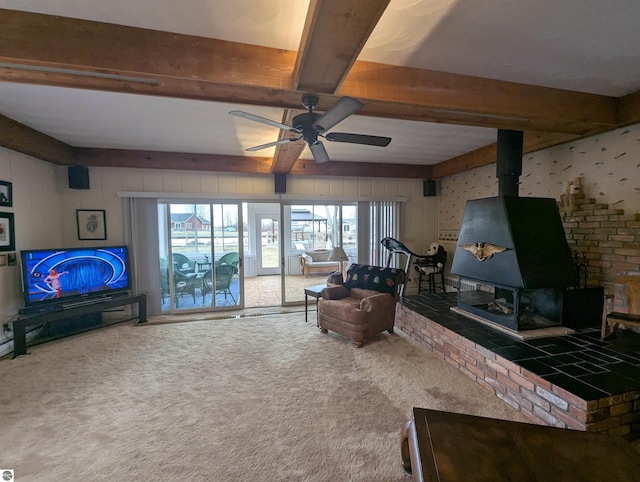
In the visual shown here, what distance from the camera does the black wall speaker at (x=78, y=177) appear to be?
4191 millimetres

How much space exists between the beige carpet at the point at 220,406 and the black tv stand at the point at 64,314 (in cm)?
19

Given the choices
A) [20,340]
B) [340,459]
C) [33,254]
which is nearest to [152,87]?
[340,459]

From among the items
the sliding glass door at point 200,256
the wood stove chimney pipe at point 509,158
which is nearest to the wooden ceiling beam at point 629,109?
the wood stove chimney pipe at point 509,158

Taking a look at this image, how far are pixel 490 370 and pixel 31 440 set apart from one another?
3.46 m

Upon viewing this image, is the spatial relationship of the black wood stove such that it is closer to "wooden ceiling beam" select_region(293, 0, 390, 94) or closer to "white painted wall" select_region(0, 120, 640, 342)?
"white painted wall" select_region(0, 120, 640, 342)

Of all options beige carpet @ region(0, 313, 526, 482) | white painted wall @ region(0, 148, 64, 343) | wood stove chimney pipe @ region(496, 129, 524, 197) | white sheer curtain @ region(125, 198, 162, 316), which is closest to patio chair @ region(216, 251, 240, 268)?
white sheer curtain @ region(125, 198, 162, 316)

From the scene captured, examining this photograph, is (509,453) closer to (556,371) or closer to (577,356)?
(556,371)

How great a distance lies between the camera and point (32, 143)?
131 inches

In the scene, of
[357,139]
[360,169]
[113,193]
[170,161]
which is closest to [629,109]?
[357,139]

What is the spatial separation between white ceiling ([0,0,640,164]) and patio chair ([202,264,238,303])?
247 cm

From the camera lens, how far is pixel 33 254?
11.6 ft

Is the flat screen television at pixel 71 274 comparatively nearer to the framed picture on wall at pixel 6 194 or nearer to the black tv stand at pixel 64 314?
the black tv stand at pixel 64 314

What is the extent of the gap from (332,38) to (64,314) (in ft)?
14.1

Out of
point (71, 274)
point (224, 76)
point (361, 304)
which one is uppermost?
point (224, 76)
